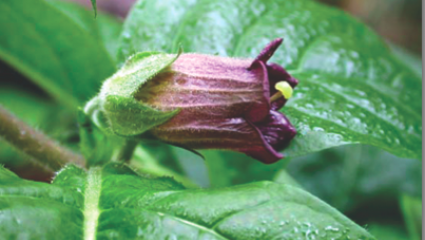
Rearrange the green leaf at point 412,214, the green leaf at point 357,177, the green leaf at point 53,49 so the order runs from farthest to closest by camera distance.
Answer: the green leaf at point 357,177 → the green leaf at point 412,214 → the green leaf at point 53,49

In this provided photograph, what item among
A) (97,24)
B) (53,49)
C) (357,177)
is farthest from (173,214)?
(357,177)

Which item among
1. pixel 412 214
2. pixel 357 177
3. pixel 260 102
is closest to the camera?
pixel 260 102

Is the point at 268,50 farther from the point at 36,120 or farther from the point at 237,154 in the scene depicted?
the point at 36,120

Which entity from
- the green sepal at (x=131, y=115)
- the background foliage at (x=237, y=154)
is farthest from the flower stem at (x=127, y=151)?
the green sepal at (x=131, y=115)

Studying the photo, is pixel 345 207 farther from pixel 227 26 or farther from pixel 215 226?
pixel 215 226

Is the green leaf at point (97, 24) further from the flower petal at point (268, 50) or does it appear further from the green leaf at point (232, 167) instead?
the flower petal at point (268, 50)

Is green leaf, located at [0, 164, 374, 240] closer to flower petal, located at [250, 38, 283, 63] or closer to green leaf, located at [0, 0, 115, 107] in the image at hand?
flower petal, located at [250, 38, 283, 63]
